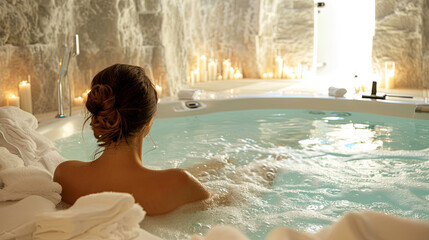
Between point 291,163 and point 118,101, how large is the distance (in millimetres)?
1200

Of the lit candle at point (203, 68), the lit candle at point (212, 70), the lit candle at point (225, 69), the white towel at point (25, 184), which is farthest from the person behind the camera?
the lit candle at point (225, 69)

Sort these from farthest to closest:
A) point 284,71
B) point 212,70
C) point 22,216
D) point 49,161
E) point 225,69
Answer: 1. point 284,71
2. point 225,69
3. point 212,70
4. point 49,161
5. point 22,216

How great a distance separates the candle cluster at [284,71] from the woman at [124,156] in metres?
5.07

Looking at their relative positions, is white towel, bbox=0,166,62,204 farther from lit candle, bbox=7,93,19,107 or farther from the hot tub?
lit candle, bbox=7,93,19,107

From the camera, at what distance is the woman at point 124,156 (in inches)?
37.7

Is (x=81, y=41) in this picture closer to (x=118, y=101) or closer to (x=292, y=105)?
(x=292, y=105)

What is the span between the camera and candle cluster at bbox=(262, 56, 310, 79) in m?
6.02

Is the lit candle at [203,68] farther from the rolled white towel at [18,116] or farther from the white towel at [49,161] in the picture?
the white towel at [49,161]

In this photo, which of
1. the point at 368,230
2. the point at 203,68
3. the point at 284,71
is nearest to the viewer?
the point at 368,230

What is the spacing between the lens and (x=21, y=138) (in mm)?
1275

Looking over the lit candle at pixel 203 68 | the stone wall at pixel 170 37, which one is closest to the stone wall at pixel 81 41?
the stone wall at pixel 170 37

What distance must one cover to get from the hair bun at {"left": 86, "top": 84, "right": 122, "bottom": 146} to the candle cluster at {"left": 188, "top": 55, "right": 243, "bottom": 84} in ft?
14.1

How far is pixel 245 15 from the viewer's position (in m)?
5.92

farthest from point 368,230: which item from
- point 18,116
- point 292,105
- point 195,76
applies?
point 195,76
